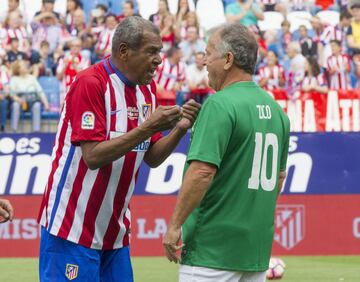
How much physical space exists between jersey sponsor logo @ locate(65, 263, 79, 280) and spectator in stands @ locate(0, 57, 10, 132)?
30.0 ft

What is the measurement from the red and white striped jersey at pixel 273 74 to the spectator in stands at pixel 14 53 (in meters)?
3.97

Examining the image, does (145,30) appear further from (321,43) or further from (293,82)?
(321,43)

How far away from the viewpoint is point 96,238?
5.84m

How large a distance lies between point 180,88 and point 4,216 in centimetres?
1076

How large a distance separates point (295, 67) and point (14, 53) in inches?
187

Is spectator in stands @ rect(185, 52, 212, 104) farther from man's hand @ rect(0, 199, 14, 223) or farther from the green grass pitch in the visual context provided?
man's hand @ rect(0, 199, 14, 223)

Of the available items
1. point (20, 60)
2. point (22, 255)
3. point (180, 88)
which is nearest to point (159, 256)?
point (22, 255)

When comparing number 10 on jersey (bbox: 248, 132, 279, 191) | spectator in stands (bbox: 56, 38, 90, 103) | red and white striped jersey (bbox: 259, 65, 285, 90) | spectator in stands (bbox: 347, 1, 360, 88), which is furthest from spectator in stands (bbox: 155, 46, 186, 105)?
number 10 on jersey (bbox: 248, 132, 279, 191)

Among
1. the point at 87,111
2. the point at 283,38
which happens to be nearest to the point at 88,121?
the point at 87,111

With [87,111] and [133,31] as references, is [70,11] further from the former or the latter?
[87,111]

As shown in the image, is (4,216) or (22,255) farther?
(22,255)

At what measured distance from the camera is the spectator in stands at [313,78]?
55.9ft

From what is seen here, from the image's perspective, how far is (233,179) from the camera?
5.19 m

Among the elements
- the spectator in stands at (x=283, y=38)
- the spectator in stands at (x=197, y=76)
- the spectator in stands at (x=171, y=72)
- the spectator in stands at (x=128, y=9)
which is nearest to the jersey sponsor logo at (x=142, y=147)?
the spectator in stands at (x=197, y=76)
